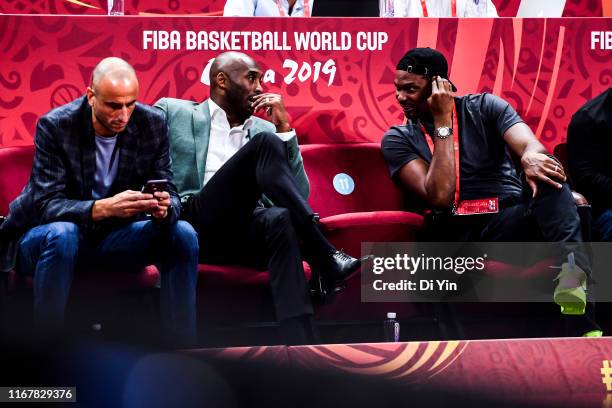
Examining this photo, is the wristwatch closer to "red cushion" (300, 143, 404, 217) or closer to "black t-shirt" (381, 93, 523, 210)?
"black t-shirt" (381, 93, 523, 210)

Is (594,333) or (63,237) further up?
(63,237)

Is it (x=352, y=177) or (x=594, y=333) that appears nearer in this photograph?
(x=594, y=333)

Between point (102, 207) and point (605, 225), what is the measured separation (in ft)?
5.89

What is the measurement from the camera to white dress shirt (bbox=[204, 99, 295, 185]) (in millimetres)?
3408

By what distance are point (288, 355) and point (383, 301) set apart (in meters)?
0.60

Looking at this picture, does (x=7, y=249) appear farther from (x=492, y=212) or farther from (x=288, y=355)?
(x=492, y=212)

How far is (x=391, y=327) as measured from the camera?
3.27m

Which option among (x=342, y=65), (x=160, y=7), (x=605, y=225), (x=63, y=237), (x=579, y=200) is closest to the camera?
(x=63, y=237)

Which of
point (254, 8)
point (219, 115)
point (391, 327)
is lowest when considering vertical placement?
point (391, 327)

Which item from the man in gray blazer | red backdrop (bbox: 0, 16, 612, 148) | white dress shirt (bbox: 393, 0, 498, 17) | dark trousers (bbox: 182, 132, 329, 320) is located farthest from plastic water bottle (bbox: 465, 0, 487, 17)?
dark trousers (bbox: 182, 132, 329, 320)

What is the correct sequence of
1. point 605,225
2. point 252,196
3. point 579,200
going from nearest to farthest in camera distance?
point 252,196, point 579,200, point 605,225

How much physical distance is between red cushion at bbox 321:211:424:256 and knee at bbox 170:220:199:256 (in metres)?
0.53

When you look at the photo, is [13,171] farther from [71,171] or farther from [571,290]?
[571,290]

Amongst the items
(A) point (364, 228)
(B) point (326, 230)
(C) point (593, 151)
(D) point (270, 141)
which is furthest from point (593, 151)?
(D) point (270, 141)
